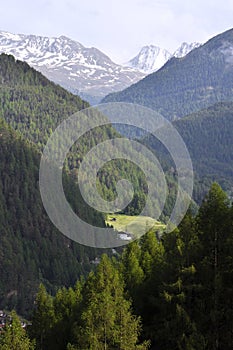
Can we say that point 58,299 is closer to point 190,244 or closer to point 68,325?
point 68,325

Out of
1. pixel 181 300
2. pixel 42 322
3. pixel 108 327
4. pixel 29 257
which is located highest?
pixel 181 300

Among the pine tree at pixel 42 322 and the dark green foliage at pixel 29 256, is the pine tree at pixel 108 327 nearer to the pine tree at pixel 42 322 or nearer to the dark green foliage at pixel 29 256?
the pine tree at pixel 42 322

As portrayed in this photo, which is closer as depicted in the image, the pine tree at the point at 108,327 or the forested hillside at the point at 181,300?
the pine tree at the point at 108,327

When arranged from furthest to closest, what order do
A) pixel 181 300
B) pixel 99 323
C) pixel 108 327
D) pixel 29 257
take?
pixel 29 257
pixel 181 300
pixel 99 323
pixel 108 327

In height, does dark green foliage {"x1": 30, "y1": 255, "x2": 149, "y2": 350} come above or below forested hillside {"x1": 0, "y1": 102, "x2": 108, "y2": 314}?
above

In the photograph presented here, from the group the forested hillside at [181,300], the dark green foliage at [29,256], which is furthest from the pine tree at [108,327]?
the dark green foliage at [29,256]

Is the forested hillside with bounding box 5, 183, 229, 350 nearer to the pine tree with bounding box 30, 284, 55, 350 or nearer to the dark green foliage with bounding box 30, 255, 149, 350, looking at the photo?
the dark green foliage with bounding box 30, 255, 149, 350

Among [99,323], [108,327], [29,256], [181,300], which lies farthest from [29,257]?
[108,327]

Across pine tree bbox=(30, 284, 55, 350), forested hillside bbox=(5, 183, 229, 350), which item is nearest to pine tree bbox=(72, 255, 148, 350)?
forested hillside bbox=(5, 183, 229, 350)

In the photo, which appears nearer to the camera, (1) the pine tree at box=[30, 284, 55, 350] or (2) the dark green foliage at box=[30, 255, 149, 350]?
(2) the dark green foliage at box=[30, 255, 149, 350]

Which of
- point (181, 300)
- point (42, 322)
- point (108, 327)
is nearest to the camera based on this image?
point (108, 327)

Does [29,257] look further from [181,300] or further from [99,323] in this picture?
[99,323]

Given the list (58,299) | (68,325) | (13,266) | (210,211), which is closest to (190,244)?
(210,211)

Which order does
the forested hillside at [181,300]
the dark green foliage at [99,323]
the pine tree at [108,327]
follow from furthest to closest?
1. the forested hillside at [181,300]
2. the dark green foliage at [99,323]
3. the pine tree at [108,327]
